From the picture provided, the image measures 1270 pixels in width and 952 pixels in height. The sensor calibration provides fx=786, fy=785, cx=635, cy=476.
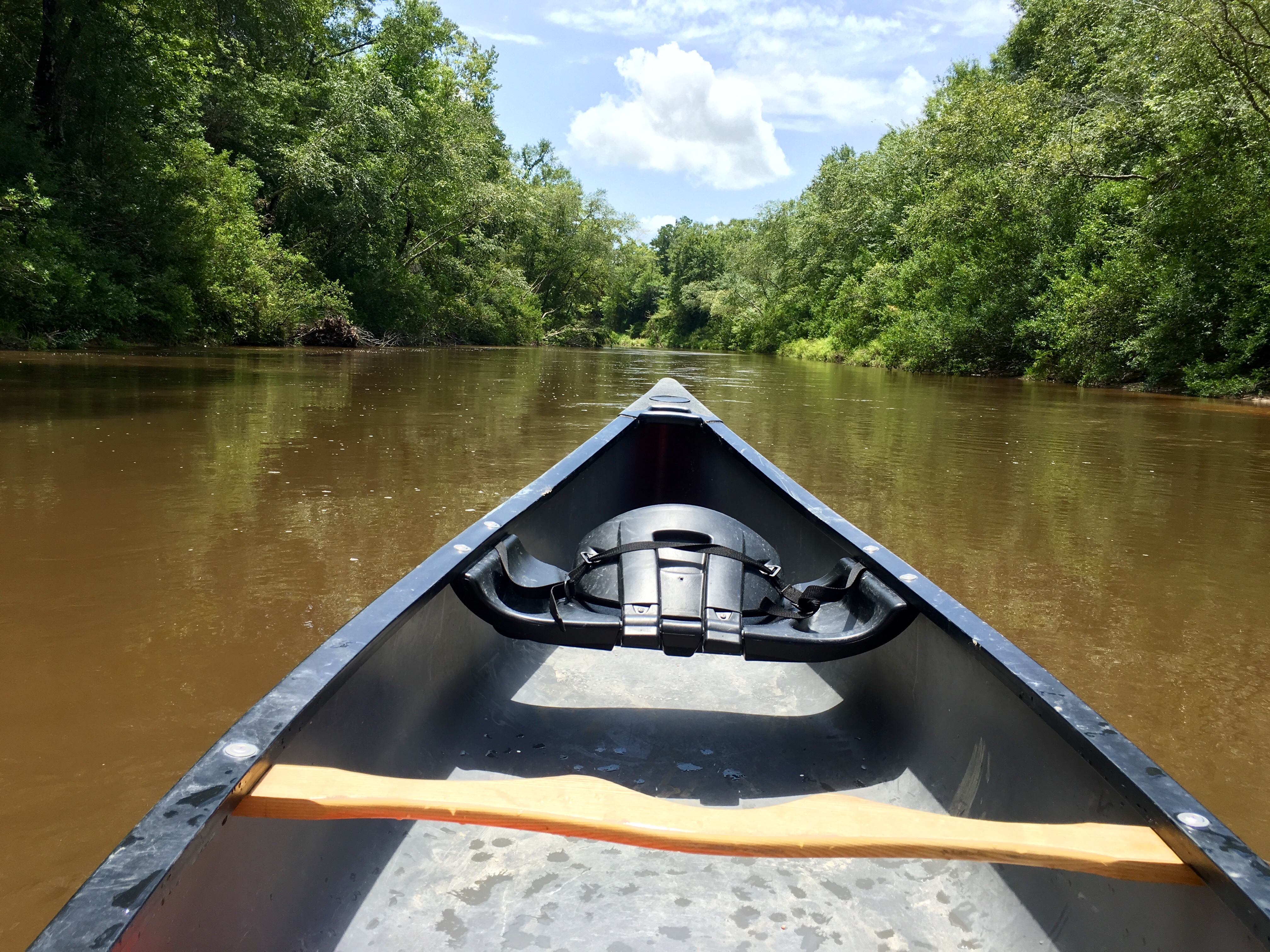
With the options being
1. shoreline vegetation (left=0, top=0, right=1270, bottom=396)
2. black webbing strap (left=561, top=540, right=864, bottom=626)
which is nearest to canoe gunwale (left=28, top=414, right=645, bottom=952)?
black webbing strap (left=561, top=540, right=864, bottom=626)

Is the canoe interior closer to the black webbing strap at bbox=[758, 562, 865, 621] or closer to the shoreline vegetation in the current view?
the black webbing strap at bbox=[758, 562, 865, 621]

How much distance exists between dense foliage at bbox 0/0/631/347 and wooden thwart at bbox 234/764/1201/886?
1240 cm

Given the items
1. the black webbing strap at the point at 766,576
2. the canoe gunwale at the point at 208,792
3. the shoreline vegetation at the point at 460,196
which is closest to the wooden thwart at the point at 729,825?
the canoe gunwale at the point at 208,792

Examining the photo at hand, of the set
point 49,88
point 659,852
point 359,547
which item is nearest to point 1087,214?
point 359,547

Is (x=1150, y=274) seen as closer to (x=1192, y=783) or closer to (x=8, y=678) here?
(x=1192, y=783)

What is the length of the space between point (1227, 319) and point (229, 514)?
14473 mm

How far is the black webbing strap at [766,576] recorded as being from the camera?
186 cm

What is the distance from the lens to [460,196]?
25.7m

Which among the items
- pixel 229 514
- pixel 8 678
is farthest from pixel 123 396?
pixel 8 678

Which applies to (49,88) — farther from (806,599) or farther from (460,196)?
(806,599)

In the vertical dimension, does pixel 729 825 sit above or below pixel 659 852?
above

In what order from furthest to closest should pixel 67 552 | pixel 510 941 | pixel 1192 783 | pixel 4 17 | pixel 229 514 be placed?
1. pixel 4 17
2. pixel 229 514
3. pixel 67 552
4. pixel 1192 783
5. pixel 510 941

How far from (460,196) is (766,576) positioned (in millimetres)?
26201

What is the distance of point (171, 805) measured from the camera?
2.71 ft
